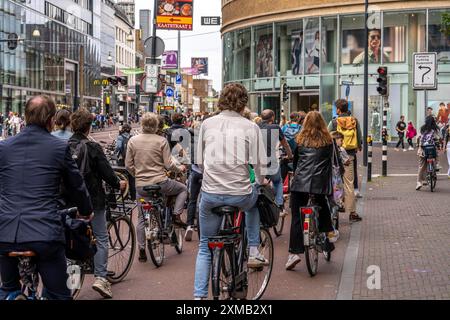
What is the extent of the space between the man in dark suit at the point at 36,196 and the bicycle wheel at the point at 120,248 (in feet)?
10.1

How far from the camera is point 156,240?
8.76 m

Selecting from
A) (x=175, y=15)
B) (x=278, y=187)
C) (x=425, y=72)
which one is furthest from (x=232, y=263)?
(x=175, y=15)

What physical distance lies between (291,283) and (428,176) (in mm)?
10342

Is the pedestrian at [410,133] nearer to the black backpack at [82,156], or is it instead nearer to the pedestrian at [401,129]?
the pedestrian at [401,129]

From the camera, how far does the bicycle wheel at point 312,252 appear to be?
805 cm

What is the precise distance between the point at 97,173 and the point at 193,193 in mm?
4184

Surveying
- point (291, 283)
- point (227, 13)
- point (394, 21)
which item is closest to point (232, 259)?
point (291, 283)

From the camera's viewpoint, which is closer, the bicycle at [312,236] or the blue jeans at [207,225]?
the blue jeans at [207,225]

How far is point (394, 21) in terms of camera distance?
130 feet

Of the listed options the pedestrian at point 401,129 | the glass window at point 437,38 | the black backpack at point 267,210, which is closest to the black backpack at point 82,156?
the black backpack at point 267,210

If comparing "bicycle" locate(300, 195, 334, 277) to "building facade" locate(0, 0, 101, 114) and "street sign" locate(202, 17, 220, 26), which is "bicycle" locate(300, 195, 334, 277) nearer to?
"street sign" locate(202, 17, 220, 26)

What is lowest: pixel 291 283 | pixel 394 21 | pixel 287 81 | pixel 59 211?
pixel 291 283

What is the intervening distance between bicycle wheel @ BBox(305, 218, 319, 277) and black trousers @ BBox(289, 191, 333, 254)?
135 mm
